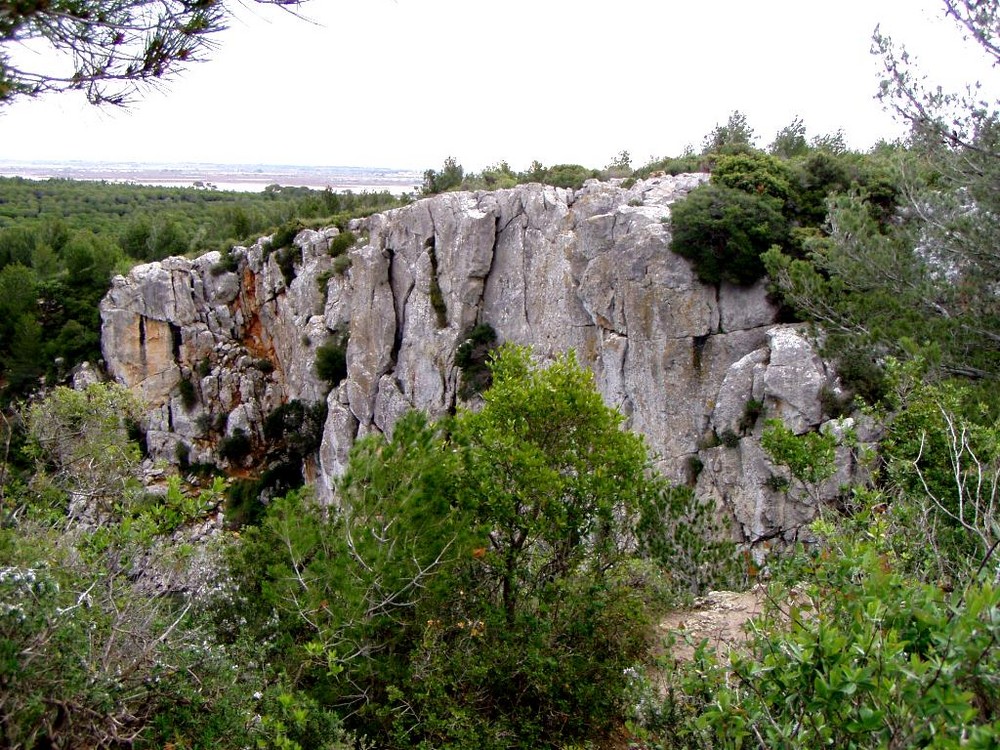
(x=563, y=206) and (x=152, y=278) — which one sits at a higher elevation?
(x=563, y=206)

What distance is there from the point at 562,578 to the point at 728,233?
1235cm

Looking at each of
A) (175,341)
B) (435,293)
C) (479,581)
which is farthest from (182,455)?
(479,581)

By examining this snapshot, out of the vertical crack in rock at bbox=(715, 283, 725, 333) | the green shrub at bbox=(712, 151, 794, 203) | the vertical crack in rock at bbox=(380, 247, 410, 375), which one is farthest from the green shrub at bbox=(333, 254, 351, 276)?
the vertical crack in rock at bbox=(715, 283, 725, 333)

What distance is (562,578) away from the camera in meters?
6.04

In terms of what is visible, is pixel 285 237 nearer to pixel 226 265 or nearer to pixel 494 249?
pixel 226 265

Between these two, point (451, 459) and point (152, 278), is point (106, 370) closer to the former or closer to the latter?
point (152, 278)

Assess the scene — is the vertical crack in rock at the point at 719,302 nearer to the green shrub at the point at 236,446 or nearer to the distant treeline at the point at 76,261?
the distant treeline at the point at 76,261

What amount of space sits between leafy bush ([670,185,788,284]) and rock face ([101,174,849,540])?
38 cm

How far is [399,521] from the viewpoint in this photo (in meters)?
5.73

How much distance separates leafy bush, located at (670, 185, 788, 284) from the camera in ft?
53.4

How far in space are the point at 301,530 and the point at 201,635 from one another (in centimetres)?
153

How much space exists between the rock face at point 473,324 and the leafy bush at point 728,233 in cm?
38

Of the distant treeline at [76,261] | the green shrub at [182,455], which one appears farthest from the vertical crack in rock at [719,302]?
the green shrub at [182,455]

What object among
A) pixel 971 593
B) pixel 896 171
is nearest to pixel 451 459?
pixel 971 593
